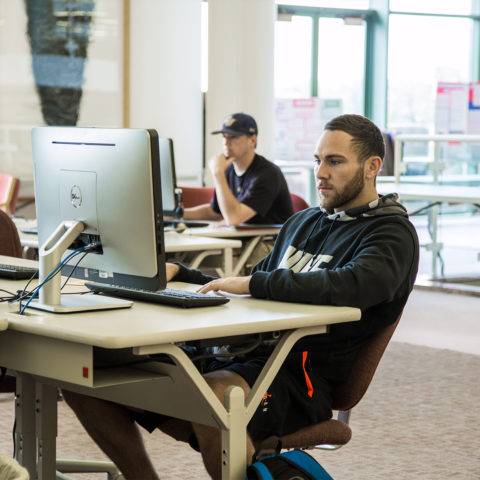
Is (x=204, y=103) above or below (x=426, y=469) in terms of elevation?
above

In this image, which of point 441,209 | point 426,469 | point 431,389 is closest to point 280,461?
point 426,469

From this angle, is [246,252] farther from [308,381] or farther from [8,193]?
[308,381]

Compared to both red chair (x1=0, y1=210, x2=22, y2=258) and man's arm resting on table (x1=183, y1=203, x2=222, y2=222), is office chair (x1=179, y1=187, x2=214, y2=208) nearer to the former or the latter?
man's arm resting on table (x1=183, y1=203, x2=222, y2=222)

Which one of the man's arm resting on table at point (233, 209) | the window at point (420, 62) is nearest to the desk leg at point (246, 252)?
the man's arm resting on table at point (233, 209)

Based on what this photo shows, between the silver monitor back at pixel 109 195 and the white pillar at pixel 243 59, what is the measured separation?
5741 millimetres

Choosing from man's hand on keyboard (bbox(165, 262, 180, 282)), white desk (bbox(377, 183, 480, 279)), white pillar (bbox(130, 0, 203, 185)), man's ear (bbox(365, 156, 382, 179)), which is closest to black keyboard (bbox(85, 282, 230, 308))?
man's hand on keyboard (bbox(165, 262, 180, 282))

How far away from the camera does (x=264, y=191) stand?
4.94 metres

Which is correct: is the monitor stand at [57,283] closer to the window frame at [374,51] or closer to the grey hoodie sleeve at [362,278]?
the grey hoodie sleeve at [362,278]

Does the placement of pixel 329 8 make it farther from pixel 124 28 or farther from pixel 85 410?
pixel 85 410

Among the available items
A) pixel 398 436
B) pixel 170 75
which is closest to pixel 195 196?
pixel 398 436

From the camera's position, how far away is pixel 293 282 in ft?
7.34

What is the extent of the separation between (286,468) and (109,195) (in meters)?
0.73

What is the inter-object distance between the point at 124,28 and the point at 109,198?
6227 mm

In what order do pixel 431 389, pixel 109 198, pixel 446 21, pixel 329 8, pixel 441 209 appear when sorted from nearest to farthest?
pixel 109 198 < pixel 431 389 < pixel 441 209 < pixel 329 8 < pixel 446 21
